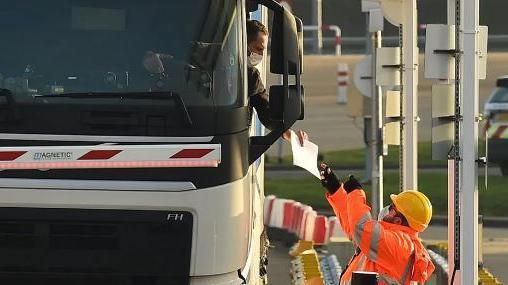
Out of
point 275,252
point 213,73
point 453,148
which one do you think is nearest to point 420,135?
point 275,252

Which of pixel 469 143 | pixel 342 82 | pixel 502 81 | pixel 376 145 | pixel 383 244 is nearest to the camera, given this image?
pixel 383 244

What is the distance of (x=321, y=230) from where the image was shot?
15.1 m

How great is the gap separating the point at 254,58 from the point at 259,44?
0.28 ft

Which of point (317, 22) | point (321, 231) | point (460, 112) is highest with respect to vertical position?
point (317, 22)

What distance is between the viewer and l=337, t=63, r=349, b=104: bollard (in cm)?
3003

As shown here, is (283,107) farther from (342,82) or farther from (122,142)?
(342,82)

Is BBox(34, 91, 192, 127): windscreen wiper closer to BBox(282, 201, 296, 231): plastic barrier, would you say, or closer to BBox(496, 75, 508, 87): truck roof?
BBox(282, 201, 296, 231): plastic barrier

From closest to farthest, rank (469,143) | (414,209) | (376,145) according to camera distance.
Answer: (414,209), (469,143), (376,145)

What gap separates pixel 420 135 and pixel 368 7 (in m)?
13.3

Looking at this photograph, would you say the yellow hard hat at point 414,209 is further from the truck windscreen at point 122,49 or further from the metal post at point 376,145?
the metal post at point 376,145

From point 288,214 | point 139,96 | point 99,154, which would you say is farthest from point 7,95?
point 288,214

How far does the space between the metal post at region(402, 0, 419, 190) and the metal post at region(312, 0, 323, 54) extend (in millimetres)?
19038

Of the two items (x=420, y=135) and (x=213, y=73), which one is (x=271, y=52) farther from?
(x=420, y=135)

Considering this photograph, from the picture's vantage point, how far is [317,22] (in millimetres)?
31219
